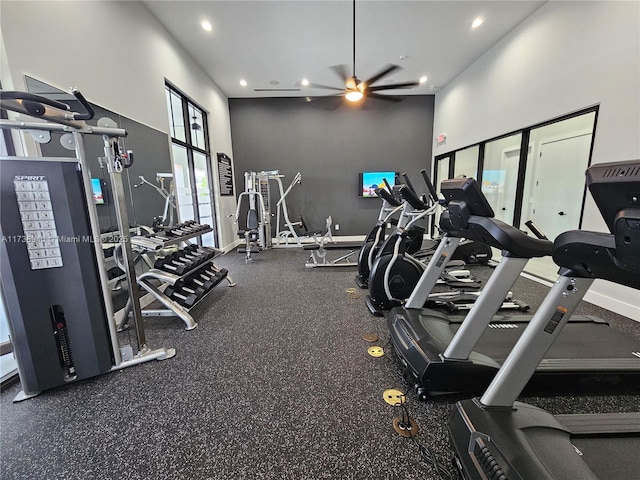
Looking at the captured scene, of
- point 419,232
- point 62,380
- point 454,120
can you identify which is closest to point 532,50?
point 454,120

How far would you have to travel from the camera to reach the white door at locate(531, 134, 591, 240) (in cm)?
437

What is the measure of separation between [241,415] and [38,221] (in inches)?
66.2

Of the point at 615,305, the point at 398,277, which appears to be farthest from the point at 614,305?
the point at 398,277

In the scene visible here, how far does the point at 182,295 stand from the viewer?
279cm

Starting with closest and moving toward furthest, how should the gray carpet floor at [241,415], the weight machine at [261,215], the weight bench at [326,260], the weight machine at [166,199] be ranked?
1. the gray carpet floor at [241,415]
2. the weight machine at [166,199]
3. the weight bench at [326,260]
4. the weight machine at [261,215]

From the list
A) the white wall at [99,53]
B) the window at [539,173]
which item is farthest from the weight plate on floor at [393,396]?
the window at [539,173]

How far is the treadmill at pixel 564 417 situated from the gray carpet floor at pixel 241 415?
294 mm

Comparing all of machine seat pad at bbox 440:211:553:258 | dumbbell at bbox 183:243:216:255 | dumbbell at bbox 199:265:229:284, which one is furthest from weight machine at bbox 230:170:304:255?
machine seat pad at bbox 440:211:553:258

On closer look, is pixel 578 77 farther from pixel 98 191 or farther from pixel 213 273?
pixel 98 191

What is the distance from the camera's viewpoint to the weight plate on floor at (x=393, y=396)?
160 centimetres

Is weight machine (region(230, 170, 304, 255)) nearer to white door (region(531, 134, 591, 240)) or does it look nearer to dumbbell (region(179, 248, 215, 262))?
dumbbell (region(179, 248, 215, 262))

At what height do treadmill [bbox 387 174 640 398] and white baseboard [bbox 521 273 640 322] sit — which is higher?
treadmill [bbox 387 174 640 398]

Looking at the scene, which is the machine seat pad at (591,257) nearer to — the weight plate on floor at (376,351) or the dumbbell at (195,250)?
the weight plate on floor at (376,351)

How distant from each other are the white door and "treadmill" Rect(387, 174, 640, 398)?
337 cm
